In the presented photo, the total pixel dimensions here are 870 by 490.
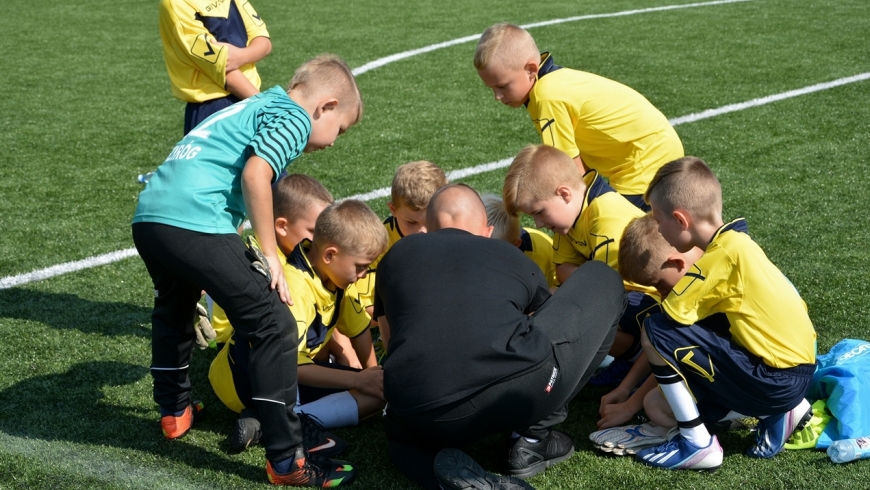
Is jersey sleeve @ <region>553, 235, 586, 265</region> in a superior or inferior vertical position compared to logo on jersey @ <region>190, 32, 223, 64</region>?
inferior

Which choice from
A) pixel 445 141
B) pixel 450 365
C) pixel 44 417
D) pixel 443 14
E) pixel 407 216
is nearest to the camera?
pixel 450 365

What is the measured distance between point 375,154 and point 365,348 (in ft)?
10.9

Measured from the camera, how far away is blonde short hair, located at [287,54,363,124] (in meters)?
3.21

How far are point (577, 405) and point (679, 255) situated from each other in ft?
2.58

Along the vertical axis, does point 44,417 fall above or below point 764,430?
below

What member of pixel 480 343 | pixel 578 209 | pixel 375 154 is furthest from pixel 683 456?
pixel 375 154

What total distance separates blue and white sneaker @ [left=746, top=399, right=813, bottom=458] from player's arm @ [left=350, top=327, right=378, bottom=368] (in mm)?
1683

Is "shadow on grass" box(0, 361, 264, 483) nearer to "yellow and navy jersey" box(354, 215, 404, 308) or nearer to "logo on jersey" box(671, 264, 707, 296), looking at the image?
"yellow and navy jersey" box(354, 215, 404, 308)

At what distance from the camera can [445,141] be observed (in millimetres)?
7289

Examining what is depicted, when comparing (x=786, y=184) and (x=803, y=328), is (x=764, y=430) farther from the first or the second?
(x=786, y=184)

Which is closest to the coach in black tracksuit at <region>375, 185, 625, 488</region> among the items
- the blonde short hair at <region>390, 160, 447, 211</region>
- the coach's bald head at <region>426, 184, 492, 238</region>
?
the coach's bald head at <region>426, 184, 492, 238</region>

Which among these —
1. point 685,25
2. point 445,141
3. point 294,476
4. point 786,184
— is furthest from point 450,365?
point 685,25

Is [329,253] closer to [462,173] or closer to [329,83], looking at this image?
[329,83]

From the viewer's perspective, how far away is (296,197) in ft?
13.8
